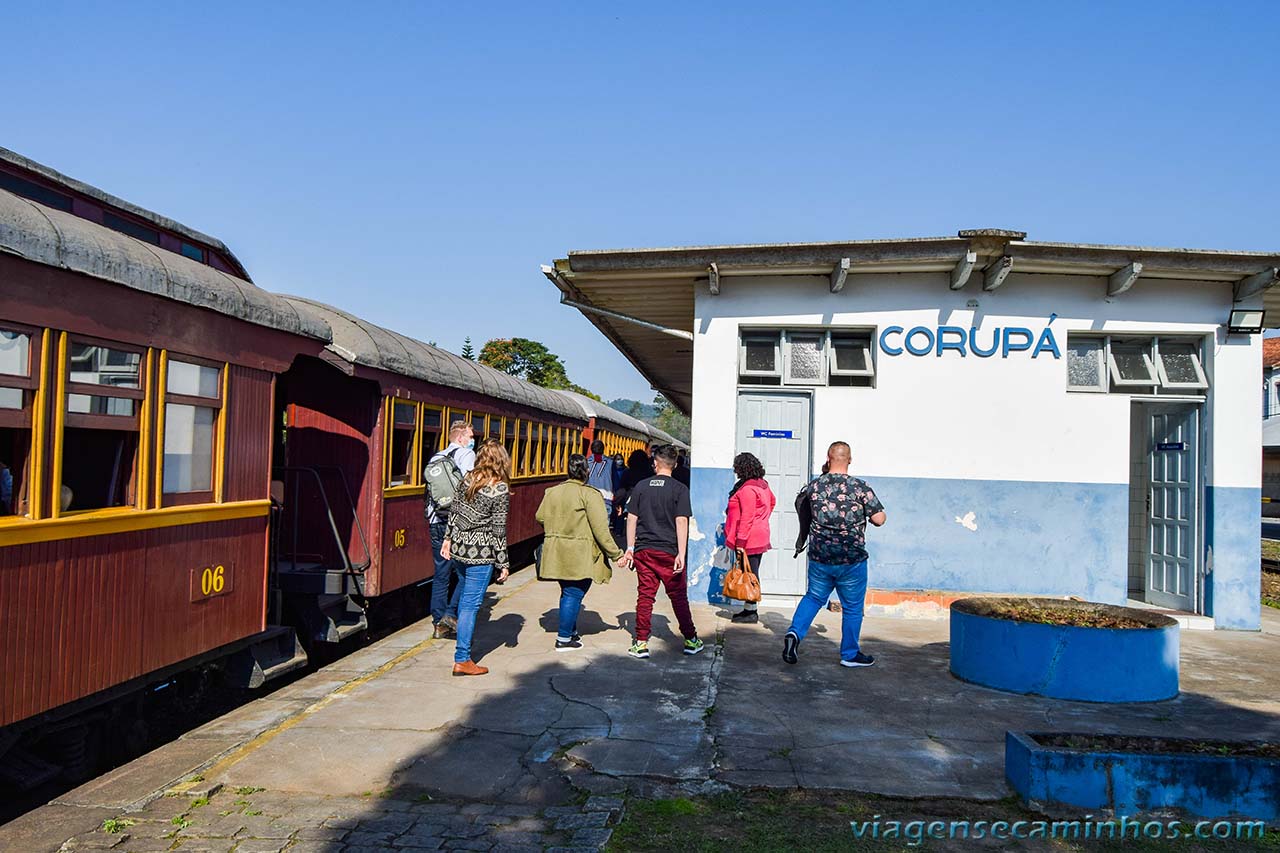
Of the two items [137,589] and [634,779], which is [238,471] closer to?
[137,589]

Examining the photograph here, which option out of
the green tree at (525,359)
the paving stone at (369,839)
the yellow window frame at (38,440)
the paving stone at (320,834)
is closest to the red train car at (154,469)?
the yellow window frame at (38,440)

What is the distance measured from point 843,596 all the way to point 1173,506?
5.47 metres

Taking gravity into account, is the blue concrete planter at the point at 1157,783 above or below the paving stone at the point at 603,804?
above

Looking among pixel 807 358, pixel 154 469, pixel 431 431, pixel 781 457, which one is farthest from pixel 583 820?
pixel 807 358

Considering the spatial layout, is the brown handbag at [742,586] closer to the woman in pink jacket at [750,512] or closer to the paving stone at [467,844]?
the woman in pink jacket at [750,512]

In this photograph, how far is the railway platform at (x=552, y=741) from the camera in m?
4.29

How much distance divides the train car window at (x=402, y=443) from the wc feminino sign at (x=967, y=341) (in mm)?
4971

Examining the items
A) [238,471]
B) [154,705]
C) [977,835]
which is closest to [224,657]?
[154,705]

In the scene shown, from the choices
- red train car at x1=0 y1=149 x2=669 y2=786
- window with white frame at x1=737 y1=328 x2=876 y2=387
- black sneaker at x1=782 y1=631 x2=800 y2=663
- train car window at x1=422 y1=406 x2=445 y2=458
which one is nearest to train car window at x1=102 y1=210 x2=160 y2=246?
red train car at x1=0 y1=149 x2=669 y2=786

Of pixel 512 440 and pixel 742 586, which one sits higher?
pixel 512 440

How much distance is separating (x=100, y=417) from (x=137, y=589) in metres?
0.96

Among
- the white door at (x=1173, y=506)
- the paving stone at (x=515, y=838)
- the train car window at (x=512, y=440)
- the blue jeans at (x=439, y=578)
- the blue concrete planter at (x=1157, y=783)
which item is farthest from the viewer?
the train car window at (x=512, y=440)

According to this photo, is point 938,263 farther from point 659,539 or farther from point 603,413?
point 603,413

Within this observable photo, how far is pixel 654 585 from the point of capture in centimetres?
763
